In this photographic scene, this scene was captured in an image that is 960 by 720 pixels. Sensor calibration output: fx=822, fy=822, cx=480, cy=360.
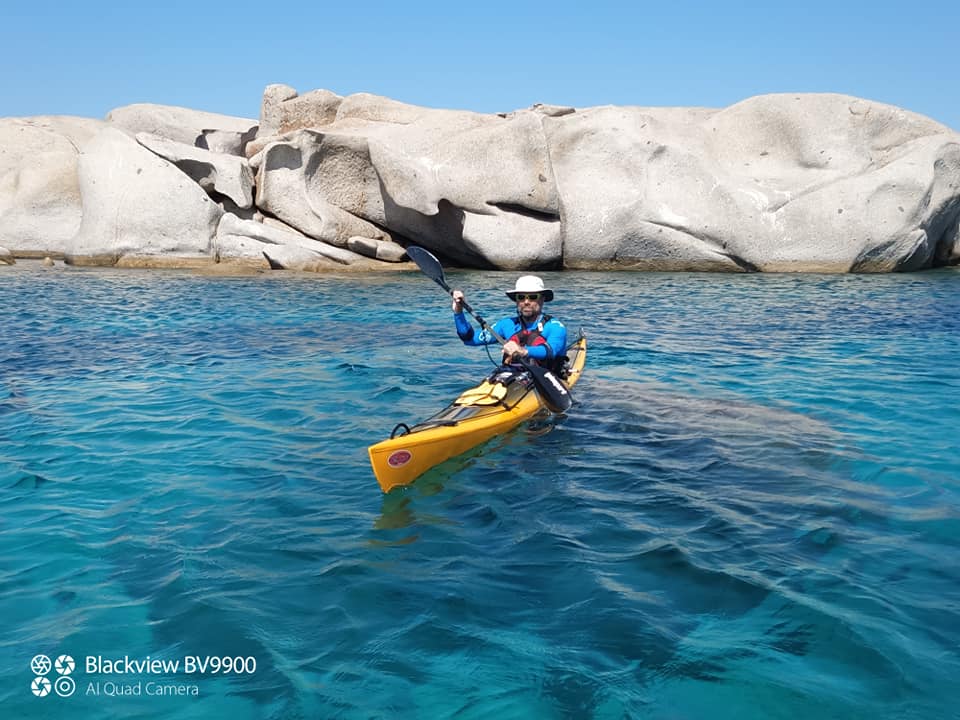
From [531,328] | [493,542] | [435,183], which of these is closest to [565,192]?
[435,183]

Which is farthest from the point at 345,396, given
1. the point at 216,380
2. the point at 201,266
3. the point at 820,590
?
the point at 201,266

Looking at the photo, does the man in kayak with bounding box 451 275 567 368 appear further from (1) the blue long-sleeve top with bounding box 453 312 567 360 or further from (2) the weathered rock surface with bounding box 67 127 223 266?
(2) the weathered rock surface with bounding box 67 127 223 266

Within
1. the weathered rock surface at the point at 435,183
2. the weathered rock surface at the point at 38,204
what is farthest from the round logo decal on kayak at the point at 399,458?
the weathered rock surface at the point at 38,204

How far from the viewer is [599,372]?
389 inches

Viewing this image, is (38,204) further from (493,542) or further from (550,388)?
(493,542)

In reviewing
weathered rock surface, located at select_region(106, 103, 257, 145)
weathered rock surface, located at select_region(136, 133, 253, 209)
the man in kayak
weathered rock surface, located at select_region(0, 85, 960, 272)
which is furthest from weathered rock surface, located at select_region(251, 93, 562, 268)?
the man in kayak

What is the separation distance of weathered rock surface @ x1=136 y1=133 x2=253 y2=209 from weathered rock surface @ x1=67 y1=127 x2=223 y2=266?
434mm

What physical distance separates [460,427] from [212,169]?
17.7 meters

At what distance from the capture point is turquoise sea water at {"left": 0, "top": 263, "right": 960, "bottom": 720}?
359cm

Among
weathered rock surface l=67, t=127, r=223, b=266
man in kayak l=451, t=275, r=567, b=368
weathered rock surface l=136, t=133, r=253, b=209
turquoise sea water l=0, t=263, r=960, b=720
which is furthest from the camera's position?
weathered rock surface l=136, t=133, r=253, b=209

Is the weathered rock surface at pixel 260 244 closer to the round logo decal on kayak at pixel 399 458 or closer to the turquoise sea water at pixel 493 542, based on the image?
the turquoise sea water at pixel 493 542

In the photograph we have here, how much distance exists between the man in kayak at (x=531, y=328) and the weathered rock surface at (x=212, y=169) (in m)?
15.7

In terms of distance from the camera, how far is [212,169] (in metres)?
21.7

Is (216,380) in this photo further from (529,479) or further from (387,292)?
(387,292)
